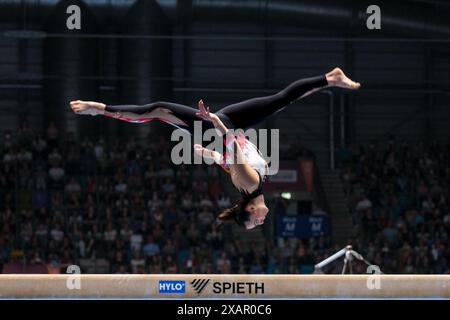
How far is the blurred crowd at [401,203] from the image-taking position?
2039 cm

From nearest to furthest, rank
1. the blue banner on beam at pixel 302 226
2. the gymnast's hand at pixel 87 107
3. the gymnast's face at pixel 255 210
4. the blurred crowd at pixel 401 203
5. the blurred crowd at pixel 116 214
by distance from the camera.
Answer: the gymnast's face at pixel 255 210
the gymnast's hand at pixel 87 107
the blurred crowd at pixel 116 214
the blurred crowd at pixel 401 203
the blue banner on beam at pixel 302 226

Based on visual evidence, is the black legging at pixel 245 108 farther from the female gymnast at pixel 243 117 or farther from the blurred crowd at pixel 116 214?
the blurred crowd at pixel 116 214

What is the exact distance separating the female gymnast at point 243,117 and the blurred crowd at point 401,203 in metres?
11.6

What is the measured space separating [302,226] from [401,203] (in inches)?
120

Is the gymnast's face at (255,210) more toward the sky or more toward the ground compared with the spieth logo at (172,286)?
more toward the sky

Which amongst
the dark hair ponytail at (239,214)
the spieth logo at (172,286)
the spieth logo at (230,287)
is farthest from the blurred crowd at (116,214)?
the dark hair ponytail at (239,214)

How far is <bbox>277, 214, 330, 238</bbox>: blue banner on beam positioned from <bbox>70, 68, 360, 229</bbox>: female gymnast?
1200 centimetres

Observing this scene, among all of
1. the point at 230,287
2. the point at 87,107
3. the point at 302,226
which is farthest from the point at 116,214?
the point at 230,287

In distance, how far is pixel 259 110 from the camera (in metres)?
9.12

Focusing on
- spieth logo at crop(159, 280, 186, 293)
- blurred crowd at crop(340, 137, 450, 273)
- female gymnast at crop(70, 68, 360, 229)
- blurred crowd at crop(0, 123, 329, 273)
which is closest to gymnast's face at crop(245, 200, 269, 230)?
female gymnast at crop(70, 68, 360, 229)

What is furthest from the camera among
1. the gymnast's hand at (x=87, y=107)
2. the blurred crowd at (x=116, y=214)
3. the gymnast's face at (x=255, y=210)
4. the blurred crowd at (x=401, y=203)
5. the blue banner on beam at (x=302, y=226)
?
the blue banner on beam at (x=302, y=226)

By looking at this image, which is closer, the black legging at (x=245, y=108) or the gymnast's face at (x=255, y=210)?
the gymnast's face at (x=255, y=210)

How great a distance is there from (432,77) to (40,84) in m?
11.5

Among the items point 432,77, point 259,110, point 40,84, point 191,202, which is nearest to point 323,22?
point 432,77
